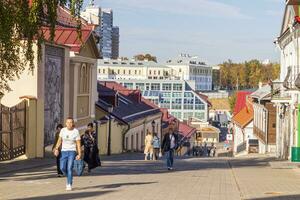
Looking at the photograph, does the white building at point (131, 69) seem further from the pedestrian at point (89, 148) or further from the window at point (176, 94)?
the pedestrian at point (89, 148)

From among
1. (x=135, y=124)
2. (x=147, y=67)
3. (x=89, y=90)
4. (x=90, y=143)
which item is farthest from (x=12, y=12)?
(x=147, y=67)

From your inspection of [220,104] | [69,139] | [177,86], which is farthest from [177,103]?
[69,139]

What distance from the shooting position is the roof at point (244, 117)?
6128 cm

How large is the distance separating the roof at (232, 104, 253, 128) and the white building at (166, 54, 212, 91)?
344 ft

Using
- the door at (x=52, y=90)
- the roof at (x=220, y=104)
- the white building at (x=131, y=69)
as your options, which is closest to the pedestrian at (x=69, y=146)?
the door at (x=52, y=90)

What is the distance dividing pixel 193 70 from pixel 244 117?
12269 centimetres

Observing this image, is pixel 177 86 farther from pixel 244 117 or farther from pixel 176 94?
pixel 244 117

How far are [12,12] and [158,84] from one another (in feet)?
328

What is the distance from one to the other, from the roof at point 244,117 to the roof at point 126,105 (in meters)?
9.21

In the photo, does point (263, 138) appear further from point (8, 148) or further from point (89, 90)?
point (8, 148)

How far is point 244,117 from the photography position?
6391 centimetres

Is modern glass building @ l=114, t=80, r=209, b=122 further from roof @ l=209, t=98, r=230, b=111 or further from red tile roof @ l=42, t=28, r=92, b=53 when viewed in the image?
red tile roof @ l=42, t=28, r=92, b=53

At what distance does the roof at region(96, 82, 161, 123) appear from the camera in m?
Result: 40.5

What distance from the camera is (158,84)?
112938 mm
